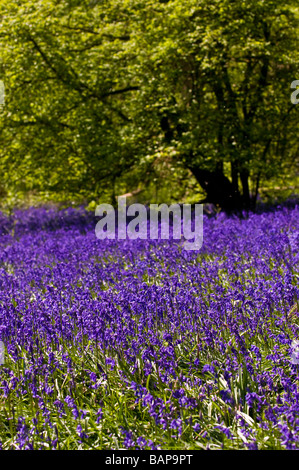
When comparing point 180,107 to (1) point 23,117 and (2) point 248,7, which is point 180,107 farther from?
→ (1) point 23,117

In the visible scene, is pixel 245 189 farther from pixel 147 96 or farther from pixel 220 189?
pixel 147 96

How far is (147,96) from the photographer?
1138 cm

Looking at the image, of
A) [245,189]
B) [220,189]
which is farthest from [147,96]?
[245,189]

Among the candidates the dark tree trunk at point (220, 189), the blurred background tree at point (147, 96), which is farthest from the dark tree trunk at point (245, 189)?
the dark tree trunk at point (220, 189)

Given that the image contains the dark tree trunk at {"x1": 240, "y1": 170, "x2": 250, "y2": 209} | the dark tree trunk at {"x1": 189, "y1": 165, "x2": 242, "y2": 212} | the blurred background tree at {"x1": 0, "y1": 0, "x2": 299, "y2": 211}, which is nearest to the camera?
the blurred background tree at {"x1": 0, "y1": 0, "x2": 299, "y2": 211}

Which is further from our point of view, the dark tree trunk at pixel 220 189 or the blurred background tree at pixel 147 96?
the dark tree trunk at pixel 220 189

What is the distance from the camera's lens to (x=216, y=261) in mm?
5855

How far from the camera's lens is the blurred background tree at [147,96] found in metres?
10.8

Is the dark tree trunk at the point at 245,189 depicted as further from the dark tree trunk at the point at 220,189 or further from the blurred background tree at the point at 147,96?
the dark tree trunk at the point at 220,189

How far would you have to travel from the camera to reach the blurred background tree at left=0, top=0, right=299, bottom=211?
35.3ft

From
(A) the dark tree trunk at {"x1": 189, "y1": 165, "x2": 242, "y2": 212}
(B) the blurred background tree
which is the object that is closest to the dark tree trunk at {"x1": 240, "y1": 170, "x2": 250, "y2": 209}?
(B) the blurred background tree

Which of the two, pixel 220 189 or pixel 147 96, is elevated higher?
pixel 147 96

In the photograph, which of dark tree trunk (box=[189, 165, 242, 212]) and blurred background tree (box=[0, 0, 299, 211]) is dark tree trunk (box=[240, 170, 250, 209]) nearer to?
blurred background tree (box=[0, 0, 299, 211])

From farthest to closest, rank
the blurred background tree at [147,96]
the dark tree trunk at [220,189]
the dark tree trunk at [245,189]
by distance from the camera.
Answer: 1. the dark tree trunk at [220,189]
2. the dark tree trunk at [245,189]
3. the blurred background tree at [147,96]
